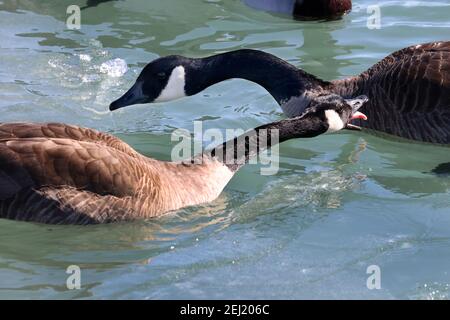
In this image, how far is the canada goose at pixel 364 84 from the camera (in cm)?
911

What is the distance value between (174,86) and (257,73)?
1.01 metres

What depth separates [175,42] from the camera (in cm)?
1209

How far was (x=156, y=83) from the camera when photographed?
9219 mm

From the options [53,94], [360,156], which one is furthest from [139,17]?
[360,156]

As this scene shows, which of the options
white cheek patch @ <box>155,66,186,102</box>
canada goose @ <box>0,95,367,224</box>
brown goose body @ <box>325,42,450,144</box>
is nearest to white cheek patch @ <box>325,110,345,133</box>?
canada goose @ <box>0,95,367,224</box>

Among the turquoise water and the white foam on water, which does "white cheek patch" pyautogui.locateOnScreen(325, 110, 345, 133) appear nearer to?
the turquoise water

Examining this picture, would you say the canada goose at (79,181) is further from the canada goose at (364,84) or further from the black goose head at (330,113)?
the canada goose at (364,84)

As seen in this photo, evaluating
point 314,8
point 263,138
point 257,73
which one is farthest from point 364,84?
point 314,8

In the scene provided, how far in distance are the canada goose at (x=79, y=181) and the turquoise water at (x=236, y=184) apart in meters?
0.14

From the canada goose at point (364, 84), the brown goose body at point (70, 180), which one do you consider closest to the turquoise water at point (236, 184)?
the brown goose body at point (70, 180)

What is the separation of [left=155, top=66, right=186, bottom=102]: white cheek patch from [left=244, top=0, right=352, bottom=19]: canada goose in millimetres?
3963

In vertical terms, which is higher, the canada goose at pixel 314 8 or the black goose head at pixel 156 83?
the canada goose at pixel 314 8
